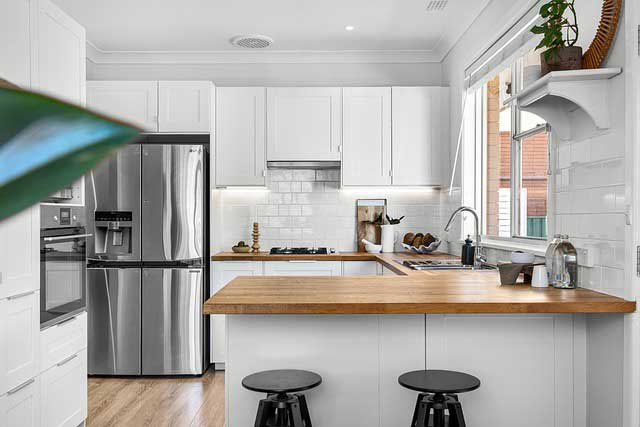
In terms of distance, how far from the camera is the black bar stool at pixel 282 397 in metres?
2.10

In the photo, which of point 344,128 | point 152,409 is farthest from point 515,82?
point 152,409

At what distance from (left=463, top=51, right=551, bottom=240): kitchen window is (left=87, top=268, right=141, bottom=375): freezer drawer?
9.23 feet

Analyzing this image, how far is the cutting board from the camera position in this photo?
5.61 m

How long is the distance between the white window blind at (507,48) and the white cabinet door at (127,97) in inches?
104

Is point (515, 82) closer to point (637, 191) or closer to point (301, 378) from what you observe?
point (637, 191)

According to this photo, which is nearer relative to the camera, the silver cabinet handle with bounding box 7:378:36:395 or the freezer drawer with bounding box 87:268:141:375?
the silver cabinet handle with bounding box 7:378:36:395

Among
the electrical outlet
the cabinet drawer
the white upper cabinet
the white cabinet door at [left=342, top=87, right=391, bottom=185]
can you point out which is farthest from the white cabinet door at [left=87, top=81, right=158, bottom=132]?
the electrical outlet

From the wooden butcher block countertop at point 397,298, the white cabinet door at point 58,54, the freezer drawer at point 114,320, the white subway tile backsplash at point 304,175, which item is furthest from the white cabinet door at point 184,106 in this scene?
the wooden butcher block countertop at point 397,298

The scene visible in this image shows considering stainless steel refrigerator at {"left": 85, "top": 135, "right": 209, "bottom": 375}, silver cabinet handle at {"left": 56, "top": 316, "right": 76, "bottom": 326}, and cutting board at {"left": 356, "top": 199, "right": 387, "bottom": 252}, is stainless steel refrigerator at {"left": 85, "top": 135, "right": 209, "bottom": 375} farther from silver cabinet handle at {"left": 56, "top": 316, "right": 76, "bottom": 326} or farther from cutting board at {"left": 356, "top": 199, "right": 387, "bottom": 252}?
silver cabinet handle at {"left": 56, "top": 316, "right": 76, "bottom": 326}

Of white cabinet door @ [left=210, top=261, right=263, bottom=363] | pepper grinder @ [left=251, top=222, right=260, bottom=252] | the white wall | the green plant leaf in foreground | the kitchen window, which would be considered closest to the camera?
the green plant leaf in foreground

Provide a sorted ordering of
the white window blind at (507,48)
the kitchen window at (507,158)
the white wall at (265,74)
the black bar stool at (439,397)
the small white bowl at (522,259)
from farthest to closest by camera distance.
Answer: the white wall at (265,74)
the kitchen window at (507,158)
the white window blind at (507,48)
the small white bowl at (522,259)
the black bar stool at (439,397)

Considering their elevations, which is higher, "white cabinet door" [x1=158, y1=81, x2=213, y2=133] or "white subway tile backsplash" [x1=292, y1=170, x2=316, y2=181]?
"white cabinet door" [x1=158, y1=81, x2=213, y2=133]

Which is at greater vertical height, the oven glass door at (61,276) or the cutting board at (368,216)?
the cutting board at (368,216)

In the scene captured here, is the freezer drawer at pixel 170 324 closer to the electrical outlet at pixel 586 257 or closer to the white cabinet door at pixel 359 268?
the white cabinet door at pixel 359 268
